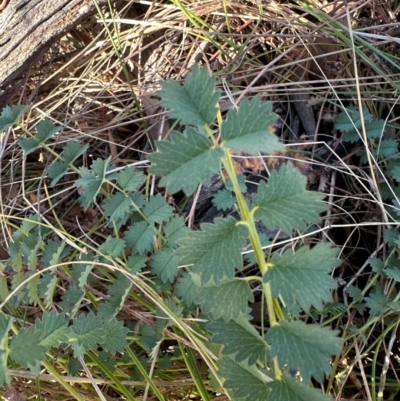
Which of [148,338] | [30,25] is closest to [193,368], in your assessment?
[148,338]

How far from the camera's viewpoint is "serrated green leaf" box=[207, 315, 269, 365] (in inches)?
28.2

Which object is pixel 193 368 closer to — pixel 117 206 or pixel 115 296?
pixel 115 296

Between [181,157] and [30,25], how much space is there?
1177mm

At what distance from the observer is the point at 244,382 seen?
28.5 inches

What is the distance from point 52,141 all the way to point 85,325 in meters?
0.87

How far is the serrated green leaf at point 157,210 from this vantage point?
110cm

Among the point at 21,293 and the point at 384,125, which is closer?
the point at 21,293

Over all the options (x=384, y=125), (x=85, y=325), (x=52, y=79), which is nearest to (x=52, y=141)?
(x=52, y=79)

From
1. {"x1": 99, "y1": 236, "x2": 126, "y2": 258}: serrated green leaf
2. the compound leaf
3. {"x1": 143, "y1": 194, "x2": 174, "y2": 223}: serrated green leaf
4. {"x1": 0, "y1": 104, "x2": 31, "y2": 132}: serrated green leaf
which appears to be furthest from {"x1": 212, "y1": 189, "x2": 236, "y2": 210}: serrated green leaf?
{"x1": 0, "y1": 104, "x2": 31, "y2": 132}: serrated green leaf

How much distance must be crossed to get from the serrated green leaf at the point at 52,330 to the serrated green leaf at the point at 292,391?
349 millimetres

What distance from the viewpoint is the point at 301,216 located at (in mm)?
642

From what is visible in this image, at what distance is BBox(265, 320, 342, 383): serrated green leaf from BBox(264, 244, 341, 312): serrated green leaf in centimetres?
3

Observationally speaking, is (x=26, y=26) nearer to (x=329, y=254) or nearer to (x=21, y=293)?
(x=21, y=293)

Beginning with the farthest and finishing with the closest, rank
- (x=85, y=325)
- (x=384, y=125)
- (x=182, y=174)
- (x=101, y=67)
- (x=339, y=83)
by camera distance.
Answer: (x=101, y=67) < (x=339, y=83) < (x=384, y=125) < (x=85, y=325) < (x=182, y=174)
